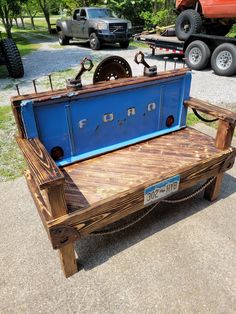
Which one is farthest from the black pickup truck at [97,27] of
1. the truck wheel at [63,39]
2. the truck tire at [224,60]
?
the truck tire at [224,60]

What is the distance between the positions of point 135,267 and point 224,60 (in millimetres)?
8266

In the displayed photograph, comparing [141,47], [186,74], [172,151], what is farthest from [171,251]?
[141,47]

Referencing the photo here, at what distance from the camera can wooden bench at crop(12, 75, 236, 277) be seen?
215 centimetres

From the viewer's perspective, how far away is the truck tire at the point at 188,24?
9.58 meters

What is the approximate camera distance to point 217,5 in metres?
8.77

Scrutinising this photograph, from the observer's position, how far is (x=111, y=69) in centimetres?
317

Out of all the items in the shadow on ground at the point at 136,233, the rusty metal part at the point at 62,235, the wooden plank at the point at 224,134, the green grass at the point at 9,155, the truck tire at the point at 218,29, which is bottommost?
the shadow on ground at the point at 136,233

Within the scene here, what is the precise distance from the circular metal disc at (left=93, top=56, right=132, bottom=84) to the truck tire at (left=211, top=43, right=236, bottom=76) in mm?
6530

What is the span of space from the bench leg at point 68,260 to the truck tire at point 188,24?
9493 millimetres

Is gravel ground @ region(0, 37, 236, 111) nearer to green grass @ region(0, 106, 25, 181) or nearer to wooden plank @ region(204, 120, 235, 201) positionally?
green grass @ region(0, 106, 25, 181)

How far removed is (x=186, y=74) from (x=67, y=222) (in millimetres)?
2349

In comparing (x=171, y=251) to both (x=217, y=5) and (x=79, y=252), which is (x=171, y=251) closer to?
(x=79, y=252)

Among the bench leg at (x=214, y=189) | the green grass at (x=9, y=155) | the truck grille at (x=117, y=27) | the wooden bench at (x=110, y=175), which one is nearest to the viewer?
the wooden bench at (x=110, y=175)

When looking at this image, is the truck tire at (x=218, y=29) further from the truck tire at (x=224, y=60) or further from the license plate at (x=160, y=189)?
the license plate at (x=160, y=189)
